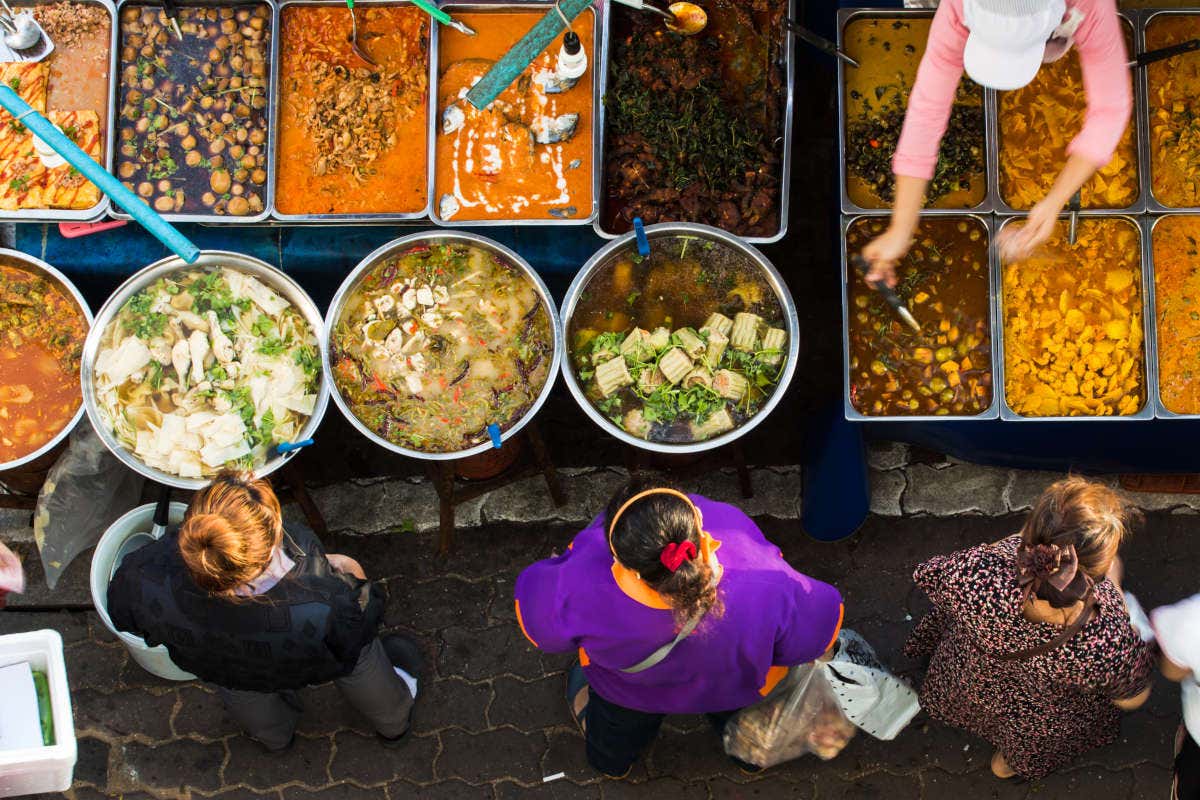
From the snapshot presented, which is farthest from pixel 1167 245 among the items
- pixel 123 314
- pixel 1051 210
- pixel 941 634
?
pixel 123 314

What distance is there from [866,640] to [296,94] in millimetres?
2765

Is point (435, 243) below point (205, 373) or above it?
above

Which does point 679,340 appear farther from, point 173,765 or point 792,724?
point 173,765

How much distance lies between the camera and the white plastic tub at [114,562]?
3158 mm

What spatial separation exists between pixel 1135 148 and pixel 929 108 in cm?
106

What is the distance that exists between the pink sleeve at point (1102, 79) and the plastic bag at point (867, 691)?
66.2 inches

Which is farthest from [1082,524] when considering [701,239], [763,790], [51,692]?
[51,692]

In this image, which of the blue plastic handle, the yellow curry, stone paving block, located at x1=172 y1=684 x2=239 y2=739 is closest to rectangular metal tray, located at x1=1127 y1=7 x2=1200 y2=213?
the yellow curry

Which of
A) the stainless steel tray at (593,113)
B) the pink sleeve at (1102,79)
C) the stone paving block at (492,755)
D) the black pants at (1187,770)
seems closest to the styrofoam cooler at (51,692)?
the stone paving block at (492,755)

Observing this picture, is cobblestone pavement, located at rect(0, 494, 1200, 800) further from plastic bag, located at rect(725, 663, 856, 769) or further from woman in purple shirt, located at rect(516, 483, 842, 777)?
woman in purple shirt, located at rect(516, 483, 842, 777)

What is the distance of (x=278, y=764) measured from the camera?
12.0ft

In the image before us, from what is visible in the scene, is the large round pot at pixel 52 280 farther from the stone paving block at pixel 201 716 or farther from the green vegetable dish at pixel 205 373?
the stone paving block at pixel 201 716

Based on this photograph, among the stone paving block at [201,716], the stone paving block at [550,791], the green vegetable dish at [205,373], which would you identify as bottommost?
the stone paving block at [550,791]

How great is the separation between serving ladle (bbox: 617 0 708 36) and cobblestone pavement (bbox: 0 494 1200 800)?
6.36 feet
